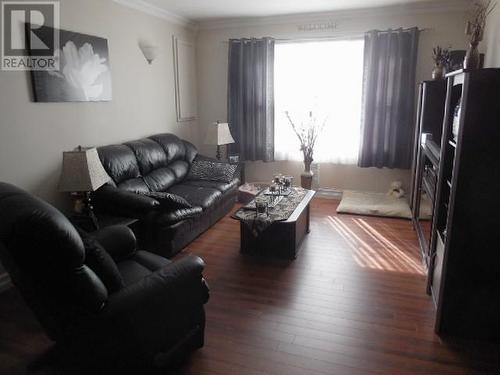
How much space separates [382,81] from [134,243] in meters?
3.65

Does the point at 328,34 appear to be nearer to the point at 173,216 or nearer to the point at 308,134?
the point at 308,134

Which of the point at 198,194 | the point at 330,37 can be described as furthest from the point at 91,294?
the point at 330,37

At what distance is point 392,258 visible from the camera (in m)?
3.29

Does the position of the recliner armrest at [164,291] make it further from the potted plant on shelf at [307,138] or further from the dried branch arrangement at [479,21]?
the potted plant on shelf at [307,138]

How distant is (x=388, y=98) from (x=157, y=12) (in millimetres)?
3044

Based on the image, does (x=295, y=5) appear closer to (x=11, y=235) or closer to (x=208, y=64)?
(x=208, y=64)

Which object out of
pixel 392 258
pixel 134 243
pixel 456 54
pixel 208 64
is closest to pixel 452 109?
pixel 392 258

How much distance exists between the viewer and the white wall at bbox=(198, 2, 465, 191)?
433 cm

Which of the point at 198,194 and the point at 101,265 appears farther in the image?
the point at 198,194

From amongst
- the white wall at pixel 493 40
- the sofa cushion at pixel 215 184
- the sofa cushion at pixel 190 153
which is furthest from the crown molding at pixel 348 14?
the sofa cushion at pixel 215 184

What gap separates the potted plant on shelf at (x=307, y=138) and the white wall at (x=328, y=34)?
1.21 feet

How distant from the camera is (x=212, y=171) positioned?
452 centimetres

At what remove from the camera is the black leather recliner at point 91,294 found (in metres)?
1.38

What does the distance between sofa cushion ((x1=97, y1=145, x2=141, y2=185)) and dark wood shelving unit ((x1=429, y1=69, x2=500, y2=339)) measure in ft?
9.10
